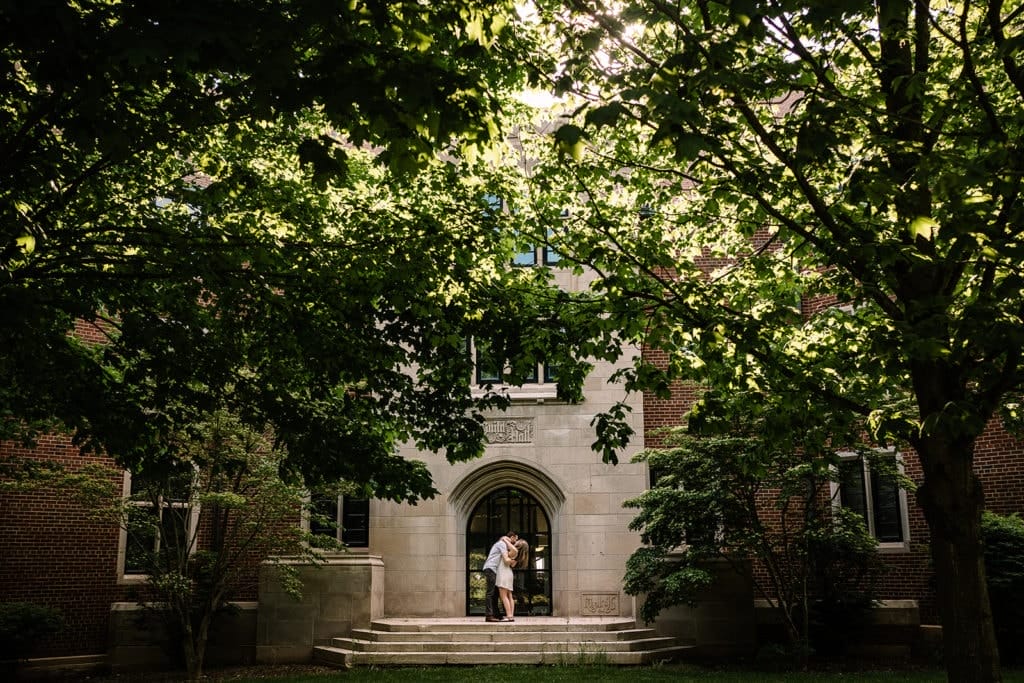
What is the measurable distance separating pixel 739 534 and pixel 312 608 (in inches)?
319

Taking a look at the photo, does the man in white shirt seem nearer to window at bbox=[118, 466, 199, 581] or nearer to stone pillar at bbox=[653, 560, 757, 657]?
stone pillar at bbox=[653, 560, 757, 657]

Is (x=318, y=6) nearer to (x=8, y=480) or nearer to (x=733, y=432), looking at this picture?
(x=733, y=432)

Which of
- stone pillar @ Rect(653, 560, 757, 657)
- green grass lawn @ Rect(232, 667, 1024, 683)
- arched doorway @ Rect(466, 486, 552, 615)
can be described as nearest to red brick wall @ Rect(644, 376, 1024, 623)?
stone pillar @ Rect(653, 560, 757, 657)

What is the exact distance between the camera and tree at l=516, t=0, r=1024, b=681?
5367 millimetres

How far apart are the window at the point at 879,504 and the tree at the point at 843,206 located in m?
6.94

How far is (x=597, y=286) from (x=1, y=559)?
40.4 feet

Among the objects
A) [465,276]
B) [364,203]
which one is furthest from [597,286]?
[364,203]

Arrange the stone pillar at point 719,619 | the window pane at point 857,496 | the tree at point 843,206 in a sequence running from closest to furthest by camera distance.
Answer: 1. the tree at point 843,206
2. the stone pillar at point 719,619
3. the window pane at point 857,496

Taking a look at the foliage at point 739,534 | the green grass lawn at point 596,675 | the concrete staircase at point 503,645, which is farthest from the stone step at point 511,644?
the foliage at point 739,534

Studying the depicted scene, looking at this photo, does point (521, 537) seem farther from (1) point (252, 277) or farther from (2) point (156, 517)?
(1) point (252, 277)

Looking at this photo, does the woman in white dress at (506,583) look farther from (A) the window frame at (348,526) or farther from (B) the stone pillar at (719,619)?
(A) the window frame at (348,526)

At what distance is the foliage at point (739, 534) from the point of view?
13.3 meters

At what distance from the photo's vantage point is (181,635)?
48.4 ft

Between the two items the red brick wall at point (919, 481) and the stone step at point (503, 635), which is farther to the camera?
the red brick wall at point (919, 481)
